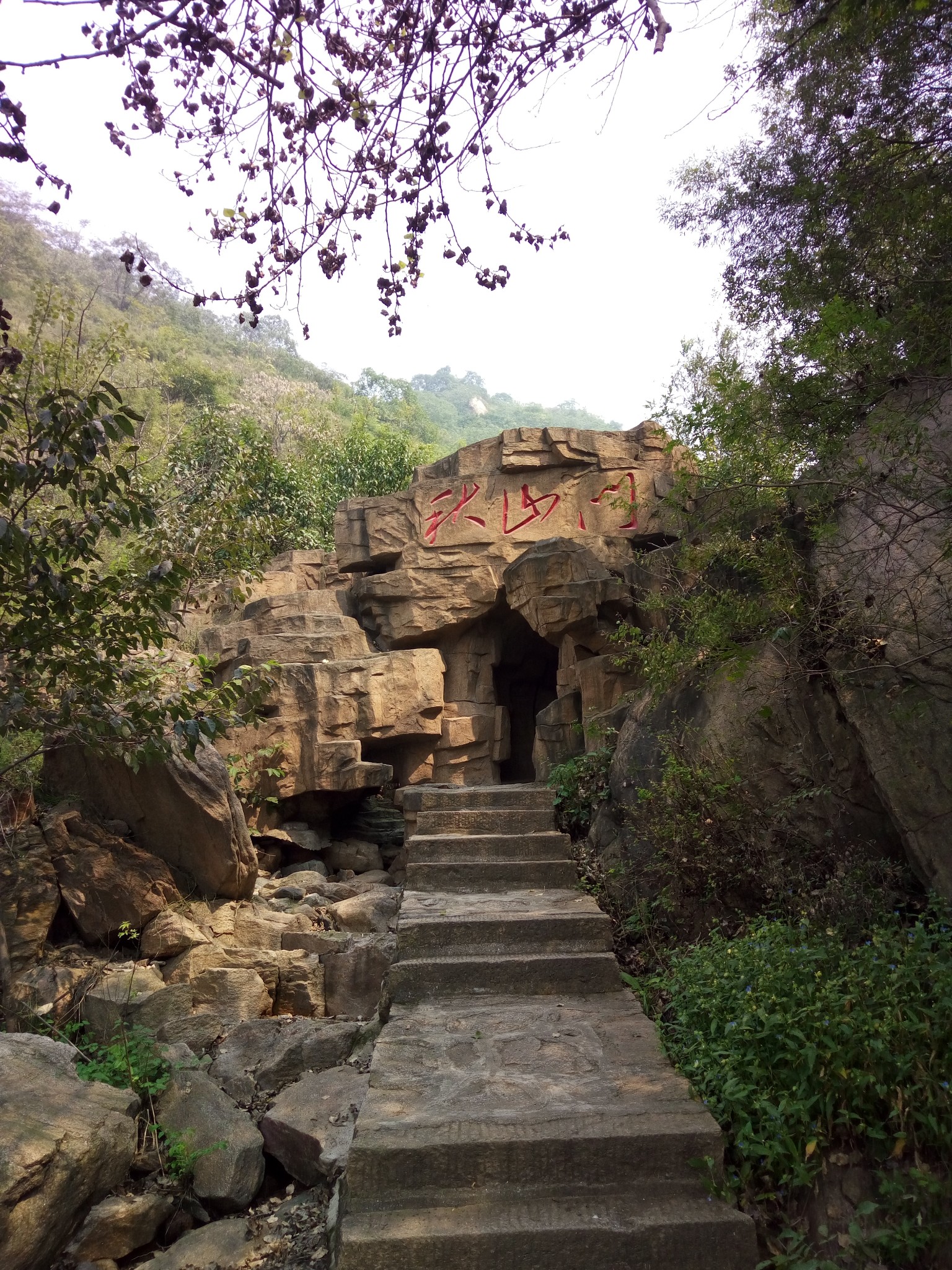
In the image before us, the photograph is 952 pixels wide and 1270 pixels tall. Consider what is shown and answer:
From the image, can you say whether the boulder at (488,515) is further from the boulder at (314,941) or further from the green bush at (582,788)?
the boulder at (314,941)

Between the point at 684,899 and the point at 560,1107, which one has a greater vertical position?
the point at 684,899

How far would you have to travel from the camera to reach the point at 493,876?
5359mm

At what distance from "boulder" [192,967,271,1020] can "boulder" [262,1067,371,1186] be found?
1341 mm

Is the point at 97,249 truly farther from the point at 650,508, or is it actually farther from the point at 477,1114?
the point at 477,1114

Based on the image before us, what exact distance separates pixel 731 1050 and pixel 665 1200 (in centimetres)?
56

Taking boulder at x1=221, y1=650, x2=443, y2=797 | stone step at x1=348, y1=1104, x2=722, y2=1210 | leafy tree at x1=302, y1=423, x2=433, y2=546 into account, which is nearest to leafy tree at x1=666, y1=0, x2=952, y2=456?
stone step at x1=348, y1=1104, x2=722, y2=1210

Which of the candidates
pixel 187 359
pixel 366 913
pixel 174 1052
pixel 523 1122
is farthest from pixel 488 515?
pixel 187 359

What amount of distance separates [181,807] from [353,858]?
A: 2.97 m

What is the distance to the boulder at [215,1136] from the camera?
3.97 meters

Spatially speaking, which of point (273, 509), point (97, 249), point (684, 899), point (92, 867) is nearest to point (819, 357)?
point (684, 899)

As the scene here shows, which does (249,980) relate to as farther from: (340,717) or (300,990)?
(340,717)

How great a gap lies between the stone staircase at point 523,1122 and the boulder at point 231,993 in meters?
1.88

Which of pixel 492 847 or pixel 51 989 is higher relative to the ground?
pixel 492 847

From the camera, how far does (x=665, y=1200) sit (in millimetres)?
2760
